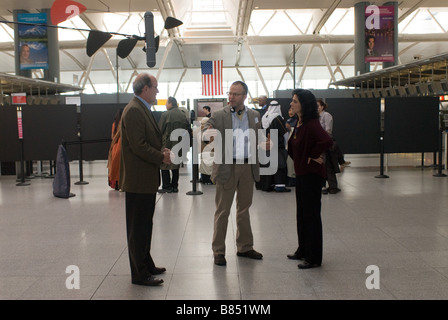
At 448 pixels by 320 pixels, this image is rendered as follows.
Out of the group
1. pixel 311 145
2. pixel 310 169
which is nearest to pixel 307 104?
pixel 311 145

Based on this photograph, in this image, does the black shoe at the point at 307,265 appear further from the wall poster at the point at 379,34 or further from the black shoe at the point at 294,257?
the wall poster at the point at 379,34

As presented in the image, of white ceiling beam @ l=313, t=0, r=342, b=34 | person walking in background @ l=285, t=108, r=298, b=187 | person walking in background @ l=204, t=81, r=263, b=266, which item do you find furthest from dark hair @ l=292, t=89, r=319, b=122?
white ceiling beam @ l=313, t=0, r=342, b=34

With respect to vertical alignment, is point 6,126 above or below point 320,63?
below

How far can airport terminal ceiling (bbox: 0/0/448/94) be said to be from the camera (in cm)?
2255

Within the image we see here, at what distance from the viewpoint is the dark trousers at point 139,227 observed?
4211mm

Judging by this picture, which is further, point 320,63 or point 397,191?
point 320,63

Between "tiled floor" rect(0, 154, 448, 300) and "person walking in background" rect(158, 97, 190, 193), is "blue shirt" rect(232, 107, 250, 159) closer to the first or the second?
"tiled floor" rect(0, 154, 448, 300)

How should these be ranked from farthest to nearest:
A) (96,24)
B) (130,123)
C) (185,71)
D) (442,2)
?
(185,71) < (96,24) < (442,2) < (130,123)

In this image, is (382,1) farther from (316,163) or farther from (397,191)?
(316,163)

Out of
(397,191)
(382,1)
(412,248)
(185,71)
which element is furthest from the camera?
(185,71)

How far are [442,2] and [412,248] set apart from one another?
20.9m

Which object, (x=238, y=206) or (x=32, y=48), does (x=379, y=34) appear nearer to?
(x=32, y=48)

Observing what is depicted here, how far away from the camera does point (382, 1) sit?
20.9 metres


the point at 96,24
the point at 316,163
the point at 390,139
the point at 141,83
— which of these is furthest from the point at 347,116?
the point at 96,24
